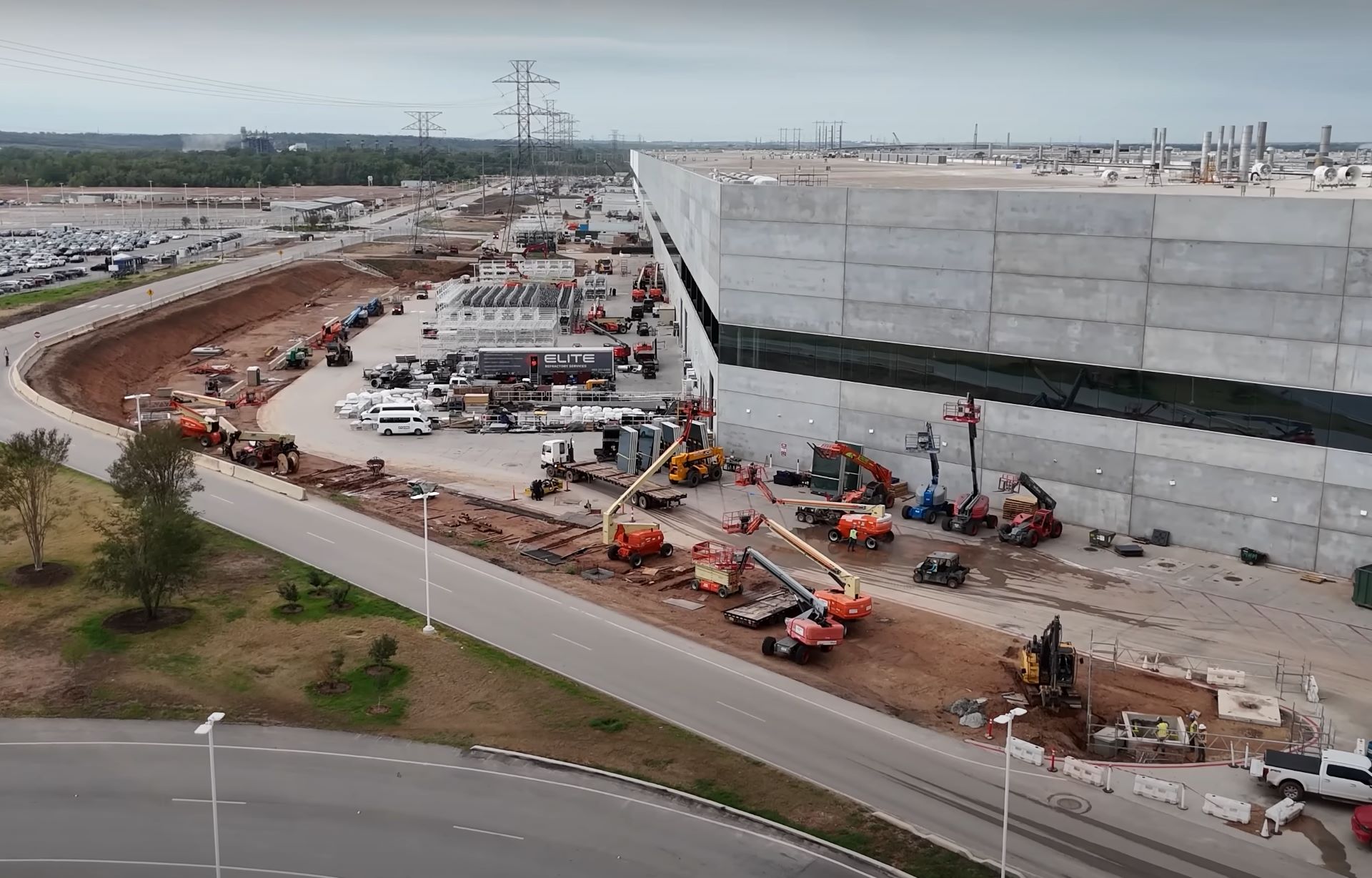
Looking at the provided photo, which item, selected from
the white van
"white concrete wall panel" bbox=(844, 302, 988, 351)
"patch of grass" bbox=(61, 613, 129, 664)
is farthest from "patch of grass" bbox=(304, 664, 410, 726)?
the white van

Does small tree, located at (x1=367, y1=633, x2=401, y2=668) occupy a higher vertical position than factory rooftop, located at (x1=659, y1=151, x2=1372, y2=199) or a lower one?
lower

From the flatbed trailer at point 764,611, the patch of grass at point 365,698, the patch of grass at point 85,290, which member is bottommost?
the patch of grass at point 365,698

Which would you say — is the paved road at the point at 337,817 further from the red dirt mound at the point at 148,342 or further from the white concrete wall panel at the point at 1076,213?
the red dirt mound at the point at 148,342

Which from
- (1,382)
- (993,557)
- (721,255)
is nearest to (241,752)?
(993,557)

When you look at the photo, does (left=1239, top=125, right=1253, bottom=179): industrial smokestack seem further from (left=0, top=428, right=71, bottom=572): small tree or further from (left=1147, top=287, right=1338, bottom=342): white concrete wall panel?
(left=0, top=428, right=71, bottom=572): small tree

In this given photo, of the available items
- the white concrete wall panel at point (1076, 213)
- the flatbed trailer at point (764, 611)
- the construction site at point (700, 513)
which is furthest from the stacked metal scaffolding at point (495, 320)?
the flatbed trailer at point (764, 611)

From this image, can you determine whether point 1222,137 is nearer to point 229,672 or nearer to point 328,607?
point 328,607
